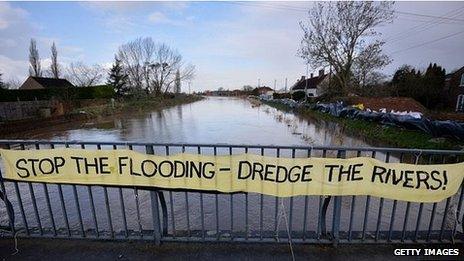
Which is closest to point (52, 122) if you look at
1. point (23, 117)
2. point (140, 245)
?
point (23, 117)

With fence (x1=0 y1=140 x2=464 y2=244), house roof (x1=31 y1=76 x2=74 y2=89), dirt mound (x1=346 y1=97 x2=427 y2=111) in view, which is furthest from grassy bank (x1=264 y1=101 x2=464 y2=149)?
house roof (x1=31 y1=76 x2=74 y2=89)

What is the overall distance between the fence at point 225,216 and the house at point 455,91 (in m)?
38.0

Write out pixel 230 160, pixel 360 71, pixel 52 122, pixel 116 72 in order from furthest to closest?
1. pixel 116 72
2. pixel 360 71
3. pixel 52 122
4. pixel 230 160

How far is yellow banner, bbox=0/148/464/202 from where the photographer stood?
3.33m

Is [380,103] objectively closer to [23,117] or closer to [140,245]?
[140,245]

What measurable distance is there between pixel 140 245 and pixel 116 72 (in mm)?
55173

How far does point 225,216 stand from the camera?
4.95 metres

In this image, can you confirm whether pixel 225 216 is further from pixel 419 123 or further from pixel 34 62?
pixel 34 62

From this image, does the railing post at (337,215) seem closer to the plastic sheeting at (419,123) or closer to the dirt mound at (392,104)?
the plastic sheeting at (419,123)

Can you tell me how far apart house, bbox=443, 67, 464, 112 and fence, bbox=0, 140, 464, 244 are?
38.0 meters

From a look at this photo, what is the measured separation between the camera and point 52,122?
19.9m

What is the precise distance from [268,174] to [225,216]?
194cm

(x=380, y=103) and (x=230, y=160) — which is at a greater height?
(x=230, y=160)

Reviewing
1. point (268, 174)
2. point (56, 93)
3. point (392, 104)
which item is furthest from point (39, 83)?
point (268, 174)
